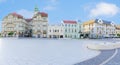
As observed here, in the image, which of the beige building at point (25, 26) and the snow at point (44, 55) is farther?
the beige building at point (25, 26)

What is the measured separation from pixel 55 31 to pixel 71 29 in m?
9.52

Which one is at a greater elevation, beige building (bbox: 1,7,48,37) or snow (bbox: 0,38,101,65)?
beige building (bbox: 1,7,48,37)

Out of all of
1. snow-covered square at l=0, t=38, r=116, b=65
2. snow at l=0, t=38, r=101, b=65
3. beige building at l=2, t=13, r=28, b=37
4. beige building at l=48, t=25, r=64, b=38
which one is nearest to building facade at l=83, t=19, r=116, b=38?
beige building at l=48, t=25, r=64, b=38

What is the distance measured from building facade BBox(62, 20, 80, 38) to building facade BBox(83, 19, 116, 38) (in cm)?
516

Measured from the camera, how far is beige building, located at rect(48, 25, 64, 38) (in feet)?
378

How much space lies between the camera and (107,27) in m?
130

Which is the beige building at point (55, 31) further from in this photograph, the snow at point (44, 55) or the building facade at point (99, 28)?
the snow at point (44, 55)

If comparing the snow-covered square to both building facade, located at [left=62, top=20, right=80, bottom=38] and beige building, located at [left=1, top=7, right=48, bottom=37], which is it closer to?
beige building, located at [left=1, top=7, right=48, bottom=37]

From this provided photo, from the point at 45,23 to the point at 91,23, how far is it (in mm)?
21662

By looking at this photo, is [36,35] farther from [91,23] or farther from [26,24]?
[91,23]

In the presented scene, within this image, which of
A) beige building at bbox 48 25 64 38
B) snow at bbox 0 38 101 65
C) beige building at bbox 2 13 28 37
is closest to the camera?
snow at bbox 0 38 101 65

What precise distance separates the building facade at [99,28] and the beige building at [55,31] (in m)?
13.1

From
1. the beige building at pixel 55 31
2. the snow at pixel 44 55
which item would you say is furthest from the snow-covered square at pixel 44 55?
the beige building at pixel 55 31

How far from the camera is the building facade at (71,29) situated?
393 feet
